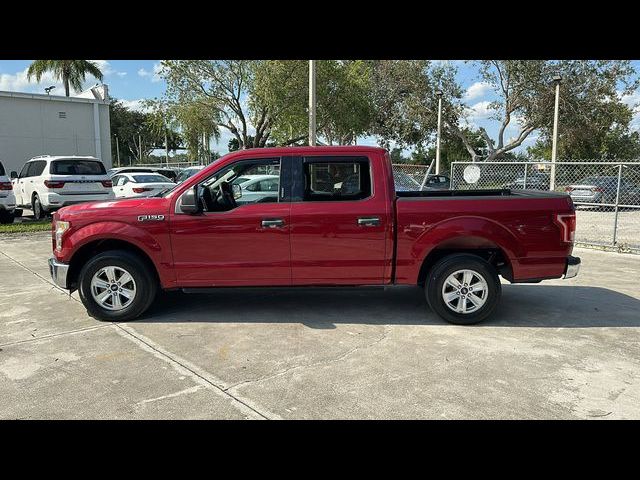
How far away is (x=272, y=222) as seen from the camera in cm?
518

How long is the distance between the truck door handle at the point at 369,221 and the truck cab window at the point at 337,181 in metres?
0.26

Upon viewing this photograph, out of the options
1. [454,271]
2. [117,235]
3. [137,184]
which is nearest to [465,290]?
[454,271]

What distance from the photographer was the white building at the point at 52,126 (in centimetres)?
2230

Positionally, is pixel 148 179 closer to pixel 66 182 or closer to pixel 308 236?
pixel 66 182

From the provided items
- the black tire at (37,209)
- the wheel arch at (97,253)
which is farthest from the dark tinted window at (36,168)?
the wheel arch at (97,253)

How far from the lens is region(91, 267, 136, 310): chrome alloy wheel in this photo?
17.4 ft

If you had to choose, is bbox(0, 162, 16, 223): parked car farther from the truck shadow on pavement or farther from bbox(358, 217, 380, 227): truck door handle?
bbox(358, 217, 380, 227): truck door handle

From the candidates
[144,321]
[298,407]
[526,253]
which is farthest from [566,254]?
[144,321]

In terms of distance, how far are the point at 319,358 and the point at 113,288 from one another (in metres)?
2.55

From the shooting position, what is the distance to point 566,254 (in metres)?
5.27

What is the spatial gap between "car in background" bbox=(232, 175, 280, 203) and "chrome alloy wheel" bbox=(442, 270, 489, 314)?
2143mm

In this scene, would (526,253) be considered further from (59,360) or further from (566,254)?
(59,360)

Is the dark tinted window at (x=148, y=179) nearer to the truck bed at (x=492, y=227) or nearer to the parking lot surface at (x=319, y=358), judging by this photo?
the parking lot surface at (x=319, y=358)
